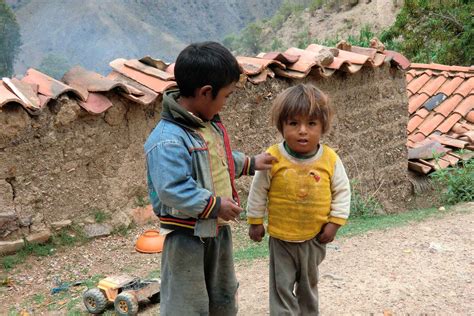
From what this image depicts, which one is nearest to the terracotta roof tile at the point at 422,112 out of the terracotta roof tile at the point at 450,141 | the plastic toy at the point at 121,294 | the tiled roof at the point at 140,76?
the terracotta roof tile at the point at 450,141

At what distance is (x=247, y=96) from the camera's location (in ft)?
14.9

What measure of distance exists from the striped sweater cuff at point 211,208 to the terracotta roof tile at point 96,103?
203 centimetres

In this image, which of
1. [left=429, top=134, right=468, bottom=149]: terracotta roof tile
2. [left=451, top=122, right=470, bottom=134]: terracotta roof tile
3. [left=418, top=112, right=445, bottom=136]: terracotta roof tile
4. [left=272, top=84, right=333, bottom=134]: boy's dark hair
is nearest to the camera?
[left=272, top=84, right=333, bottom=134]: boy's dark hair

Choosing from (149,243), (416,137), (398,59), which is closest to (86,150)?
(149,243)

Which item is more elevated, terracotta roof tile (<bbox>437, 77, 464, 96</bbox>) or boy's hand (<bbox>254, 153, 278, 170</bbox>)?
boy's hand (<bbox>254, 153, 278, 170</bbox>)

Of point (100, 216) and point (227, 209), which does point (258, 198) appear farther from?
point (100, 216)

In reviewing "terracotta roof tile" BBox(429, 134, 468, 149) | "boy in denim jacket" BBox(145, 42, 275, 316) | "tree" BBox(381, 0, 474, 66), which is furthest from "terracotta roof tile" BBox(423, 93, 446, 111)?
"boy in denim jacket" BBox(145, 42, 275, 316)

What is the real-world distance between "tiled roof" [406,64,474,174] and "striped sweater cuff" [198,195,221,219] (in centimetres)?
494

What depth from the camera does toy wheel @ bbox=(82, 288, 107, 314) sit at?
2883 mm

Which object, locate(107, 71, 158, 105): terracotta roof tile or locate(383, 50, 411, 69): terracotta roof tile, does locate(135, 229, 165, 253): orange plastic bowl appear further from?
locate(383, 50, 411, 69): terracotta roof tile

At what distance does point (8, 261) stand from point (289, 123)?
2.37m

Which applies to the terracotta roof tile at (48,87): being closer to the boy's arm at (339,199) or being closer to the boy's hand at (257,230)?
the boy's hand at (257,230)

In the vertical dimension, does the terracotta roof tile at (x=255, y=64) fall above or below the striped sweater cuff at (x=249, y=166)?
above

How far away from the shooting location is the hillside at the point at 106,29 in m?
19.8
